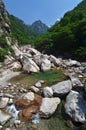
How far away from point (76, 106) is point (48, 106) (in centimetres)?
197

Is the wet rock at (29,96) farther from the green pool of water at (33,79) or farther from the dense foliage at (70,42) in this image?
the dense foliage at (70,42)

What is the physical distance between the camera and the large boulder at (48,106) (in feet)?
53.7

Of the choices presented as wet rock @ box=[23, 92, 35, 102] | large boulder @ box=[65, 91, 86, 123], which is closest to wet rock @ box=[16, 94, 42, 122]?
wet rock @ box=[23, 92, 35, 102]

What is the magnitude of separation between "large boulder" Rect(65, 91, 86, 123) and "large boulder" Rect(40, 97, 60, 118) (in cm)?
84

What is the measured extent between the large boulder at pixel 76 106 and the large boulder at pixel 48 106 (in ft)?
2.77

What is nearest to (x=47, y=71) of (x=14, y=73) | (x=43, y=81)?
(x=14, y=73)

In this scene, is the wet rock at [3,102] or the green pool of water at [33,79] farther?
the green pool of water at [33,79]

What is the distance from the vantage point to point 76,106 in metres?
16.4

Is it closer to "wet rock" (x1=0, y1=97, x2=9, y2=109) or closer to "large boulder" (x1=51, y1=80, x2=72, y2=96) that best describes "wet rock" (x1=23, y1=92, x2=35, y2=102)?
"wet rock" (x1=0, y1=97, x2=9, y2=109)

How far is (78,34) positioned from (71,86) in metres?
28.7

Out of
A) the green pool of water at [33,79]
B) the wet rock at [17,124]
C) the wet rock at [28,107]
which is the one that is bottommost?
the wet rock at [17,124]

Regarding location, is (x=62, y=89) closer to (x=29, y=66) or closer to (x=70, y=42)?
(x=29, y=66)

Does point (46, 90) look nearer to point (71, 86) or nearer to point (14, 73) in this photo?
point (71, 86)

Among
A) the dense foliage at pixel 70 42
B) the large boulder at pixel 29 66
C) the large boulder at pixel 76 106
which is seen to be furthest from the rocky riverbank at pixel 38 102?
the dense foliage at pixel 70 42
